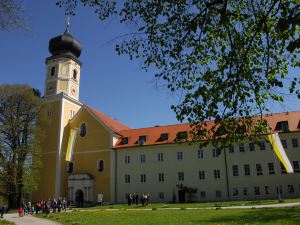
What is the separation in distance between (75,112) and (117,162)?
37.8 ft

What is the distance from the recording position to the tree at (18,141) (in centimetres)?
4050

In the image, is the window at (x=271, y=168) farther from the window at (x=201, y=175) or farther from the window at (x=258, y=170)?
the window at (x=201, y=175)

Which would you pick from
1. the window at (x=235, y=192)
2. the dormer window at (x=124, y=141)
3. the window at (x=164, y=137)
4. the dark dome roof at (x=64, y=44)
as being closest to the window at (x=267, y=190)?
the window at (x=235, y=192)

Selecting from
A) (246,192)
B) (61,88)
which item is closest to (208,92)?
(246,192)

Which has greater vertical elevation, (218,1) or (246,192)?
(218,1)

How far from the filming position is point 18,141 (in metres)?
43.3

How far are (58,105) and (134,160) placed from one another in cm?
1415

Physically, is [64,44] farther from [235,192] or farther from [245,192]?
[245,192]

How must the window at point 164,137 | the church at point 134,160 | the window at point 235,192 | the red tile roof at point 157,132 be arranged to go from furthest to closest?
the window at point 164,137 < the red tile roof at point 157,132 < the window at point 235,192 < the church at point 134,160

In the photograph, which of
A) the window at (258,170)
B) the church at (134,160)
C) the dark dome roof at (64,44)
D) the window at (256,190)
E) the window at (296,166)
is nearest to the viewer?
the window at (296,166)

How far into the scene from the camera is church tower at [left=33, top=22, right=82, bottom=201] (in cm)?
4806

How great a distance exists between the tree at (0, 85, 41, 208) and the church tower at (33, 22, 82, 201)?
3.71 meters

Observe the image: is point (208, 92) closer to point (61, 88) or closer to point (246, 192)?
point (246, 192)

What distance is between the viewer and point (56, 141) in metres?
49.2
